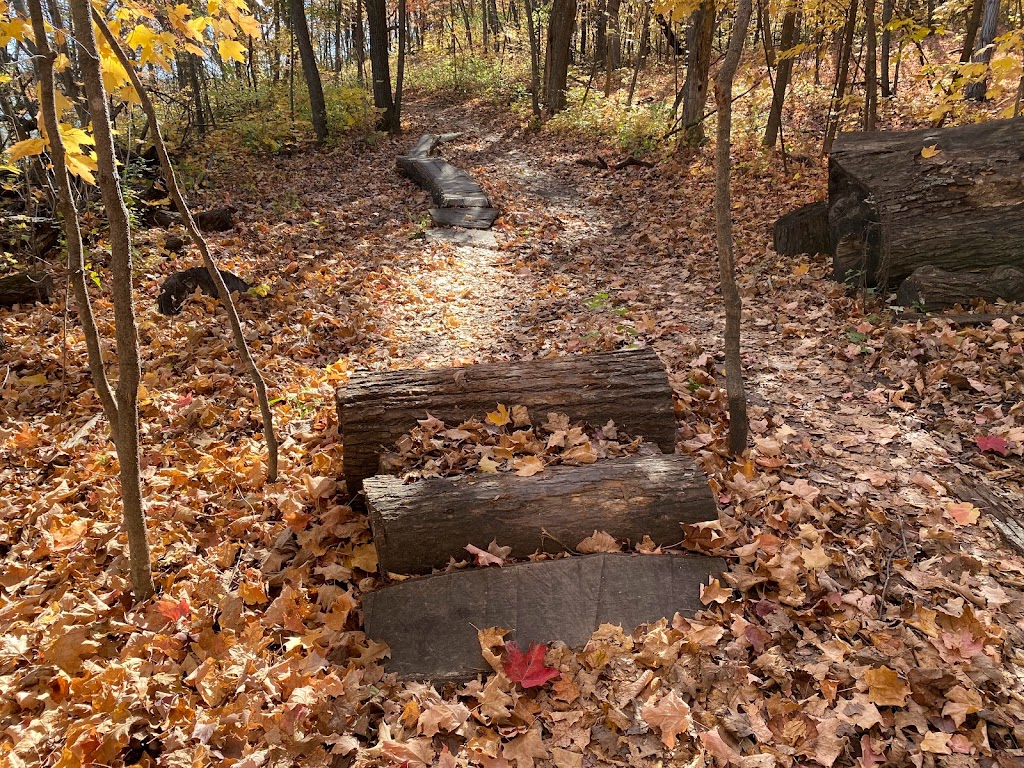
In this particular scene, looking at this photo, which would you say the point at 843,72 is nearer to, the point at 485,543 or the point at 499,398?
the point at 499,398

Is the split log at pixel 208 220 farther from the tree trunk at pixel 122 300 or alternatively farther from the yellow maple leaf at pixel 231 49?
the tree trunk at pixel 122 300

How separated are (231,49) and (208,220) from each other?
21.8ft

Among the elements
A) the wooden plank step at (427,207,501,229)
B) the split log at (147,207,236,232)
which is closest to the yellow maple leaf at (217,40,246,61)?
the split log at (147,207,236,232)

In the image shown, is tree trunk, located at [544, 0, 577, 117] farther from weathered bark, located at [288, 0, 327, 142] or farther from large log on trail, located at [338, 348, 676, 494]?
large log on trail, located at [338, 348, 676, 494]

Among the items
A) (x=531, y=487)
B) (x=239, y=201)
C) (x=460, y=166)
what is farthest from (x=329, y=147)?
(x=531, y=487)

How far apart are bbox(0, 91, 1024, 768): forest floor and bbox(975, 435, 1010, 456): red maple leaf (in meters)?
0.04

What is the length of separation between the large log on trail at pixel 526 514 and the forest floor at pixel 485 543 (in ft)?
0.67

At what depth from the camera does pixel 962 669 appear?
2404 millimetres

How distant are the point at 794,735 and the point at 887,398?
2.98 metres

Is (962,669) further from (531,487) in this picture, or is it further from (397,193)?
(397,193)

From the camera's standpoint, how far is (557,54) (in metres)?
16.8

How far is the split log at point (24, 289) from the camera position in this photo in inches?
252

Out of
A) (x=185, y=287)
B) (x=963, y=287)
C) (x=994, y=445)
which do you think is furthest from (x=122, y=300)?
(x=963, y=287)

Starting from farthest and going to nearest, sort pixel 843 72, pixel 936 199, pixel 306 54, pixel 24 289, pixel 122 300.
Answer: pixel 306 54 < pixel 843 72 < pixel 24 289 < pixel 936 199 < pixel 122 300
